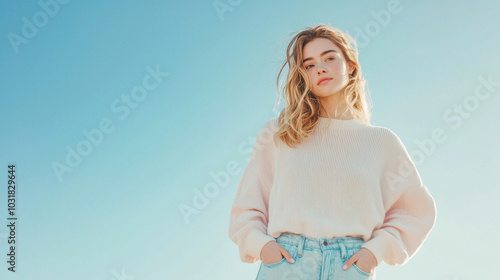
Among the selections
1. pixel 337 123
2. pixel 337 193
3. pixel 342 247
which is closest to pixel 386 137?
pixel 337 123

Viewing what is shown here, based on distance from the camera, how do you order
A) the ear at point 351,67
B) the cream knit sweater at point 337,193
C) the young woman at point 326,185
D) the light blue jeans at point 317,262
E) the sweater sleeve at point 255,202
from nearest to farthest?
1. the light blue jeans at point 317,262
2. the young woman at point 326,185
3. the cream knit sweater at point 337,193
4. the sweater sleeve at point 255,202
5. the ear at point 351,67

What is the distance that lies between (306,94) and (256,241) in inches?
49.7

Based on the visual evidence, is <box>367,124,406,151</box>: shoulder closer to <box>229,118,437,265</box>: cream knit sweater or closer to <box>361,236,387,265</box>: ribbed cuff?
<box>229,118,437,265</box>: cream knit sweater

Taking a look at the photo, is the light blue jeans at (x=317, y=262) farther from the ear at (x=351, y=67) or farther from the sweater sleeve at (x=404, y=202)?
the ear at (x=351, y=67)

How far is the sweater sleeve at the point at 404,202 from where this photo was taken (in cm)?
358

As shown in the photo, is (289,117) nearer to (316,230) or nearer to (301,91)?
(301,91)

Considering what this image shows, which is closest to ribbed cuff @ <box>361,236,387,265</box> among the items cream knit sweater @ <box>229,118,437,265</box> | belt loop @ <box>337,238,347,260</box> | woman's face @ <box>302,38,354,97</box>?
cream knit sweater @ <box>229,118,437,265</box>

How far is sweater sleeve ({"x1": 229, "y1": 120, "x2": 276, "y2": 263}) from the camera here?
3449mm

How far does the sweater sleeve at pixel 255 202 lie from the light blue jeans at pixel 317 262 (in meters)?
0.20

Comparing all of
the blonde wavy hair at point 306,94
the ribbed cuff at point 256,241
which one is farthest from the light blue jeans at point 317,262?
the blonde wavy hair at point 306,94

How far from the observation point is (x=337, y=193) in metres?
3.42

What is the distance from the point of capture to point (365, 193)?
344 centimetres

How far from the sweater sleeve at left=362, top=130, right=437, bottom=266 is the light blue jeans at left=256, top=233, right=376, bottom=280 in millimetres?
447

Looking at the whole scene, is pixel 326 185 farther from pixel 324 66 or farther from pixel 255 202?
pixel 324 66
